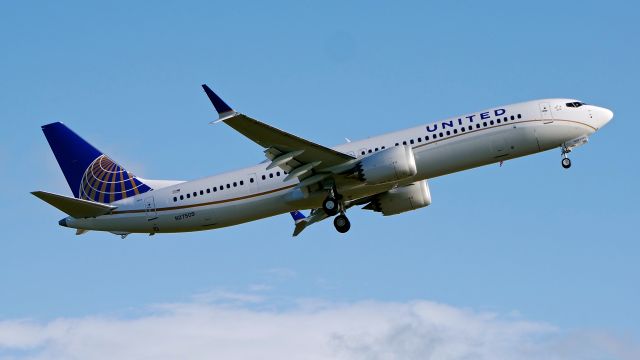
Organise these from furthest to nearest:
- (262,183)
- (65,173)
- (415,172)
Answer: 1. (65,173)
2. (262,183)
3. (415,172)

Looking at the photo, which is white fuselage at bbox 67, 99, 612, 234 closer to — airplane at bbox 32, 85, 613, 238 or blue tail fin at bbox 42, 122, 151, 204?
airplane at bbox 32, 85, 613, 238

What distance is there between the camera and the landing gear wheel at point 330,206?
52.0m

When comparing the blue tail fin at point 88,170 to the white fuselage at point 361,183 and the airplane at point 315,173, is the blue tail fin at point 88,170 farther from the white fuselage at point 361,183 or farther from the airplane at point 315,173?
the white fuselage at point 361,183

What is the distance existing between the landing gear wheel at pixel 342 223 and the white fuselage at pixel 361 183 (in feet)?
3.87

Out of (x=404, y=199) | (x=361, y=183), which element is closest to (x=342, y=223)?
(x=361, y=183)

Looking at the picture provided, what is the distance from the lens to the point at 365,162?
50.2 m

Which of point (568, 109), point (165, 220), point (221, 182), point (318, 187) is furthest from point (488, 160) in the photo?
point (165, 220)

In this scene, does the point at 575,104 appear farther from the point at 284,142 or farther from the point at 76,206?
the point at 76,206

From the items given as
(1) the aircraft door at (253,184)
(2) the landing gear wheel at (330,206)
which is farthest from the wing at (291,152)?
(1) the aircraft door at (253,184)

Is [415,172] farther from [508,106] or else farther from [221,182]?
[221,182]

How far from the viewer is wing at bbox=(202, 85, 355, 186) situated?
46.0 m

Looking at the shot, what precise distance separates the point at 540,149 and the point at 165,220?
64.3ft

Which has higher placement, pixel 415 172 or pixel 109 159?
pixel 109 159

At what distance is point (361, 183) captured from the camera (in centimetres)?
5106
